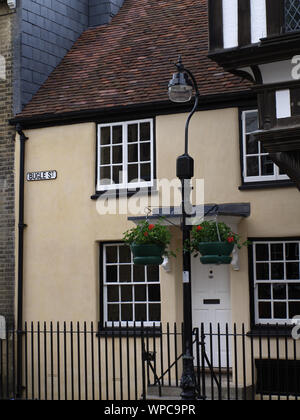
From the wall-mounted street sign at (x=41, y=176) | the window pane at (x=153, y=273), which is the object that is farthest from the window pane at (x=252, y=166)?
the wall-mounted street sign at (x=41, y=176)

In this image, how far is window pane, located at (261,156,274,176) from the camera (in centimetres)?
1239

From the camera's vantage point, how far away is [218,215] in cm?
1181

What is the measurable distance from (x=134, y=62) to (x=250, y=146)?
145 inches

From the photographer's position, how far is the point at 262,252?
491 inches

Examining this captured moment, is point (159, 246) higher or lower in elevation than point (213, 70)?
lower

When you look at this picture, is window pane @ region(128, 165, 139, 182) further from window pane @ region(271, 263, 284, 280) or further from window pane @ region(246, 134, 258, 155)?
window pane @ region(271, 263, 284, 280)

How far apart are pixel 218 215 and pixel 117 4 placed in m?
7.63

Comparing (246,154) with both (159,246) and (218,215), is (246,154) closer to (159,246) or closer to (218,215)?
(218,215)

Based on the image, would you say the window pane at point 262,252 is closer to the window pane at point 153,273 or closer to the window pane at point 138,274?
the window pane at point 153,273

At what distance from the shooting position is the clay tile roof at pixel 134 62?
13.6m

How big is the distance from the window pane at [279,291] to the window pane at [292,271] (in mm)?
203
